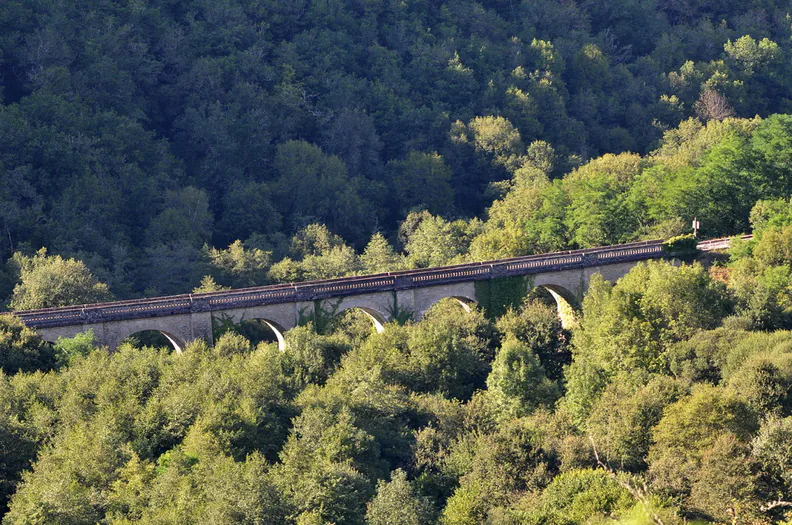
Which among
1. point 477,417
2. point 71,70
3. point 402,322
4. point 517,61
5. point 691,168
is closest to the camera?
point 477,417

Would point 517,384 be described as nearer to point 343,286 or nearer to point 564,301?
point 343,286

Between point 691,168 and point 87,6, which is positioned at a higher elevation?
point 87,6

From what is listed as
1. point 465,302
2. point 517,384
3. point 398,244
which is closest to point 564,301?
point 465,302

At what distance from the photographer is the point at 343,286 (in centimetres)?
7338

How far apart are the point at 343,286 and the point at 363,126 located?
1854 inches

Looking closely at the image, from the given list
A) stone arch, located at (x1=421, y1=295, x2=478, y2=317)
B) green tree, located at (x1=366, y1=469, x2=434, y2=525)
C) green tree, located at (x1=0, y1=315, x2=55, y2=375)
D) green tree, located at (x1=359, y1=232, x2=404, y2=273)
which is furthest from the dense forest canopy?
green tree, located at (x1=366, y1=469, x2=434, y2=525)

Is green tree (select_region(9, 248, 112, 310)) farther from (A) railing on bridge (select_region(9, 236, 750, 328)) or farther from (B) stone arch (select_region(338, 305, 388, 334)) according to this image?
(B) stone arch (select_region(338, 305, 388, 334))

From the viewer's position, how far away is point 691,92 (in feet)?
420

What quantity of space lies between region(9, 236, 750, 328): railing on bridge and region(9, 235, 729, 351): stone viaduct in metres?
0.05

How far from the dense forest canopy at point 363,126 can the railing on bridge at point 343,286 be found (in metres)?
6.32

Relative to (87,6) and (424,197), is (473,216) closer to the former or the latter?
(424,197)

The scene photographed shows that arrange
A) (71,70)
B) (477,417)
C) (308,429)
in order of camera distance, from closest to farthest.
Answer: (308,429) < (477,417) < (71,70)

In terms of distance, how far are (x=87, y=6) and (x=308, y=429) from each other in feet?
208

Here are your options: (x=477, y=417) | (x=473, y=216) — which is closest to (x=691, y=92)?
(x=473, y=216)
